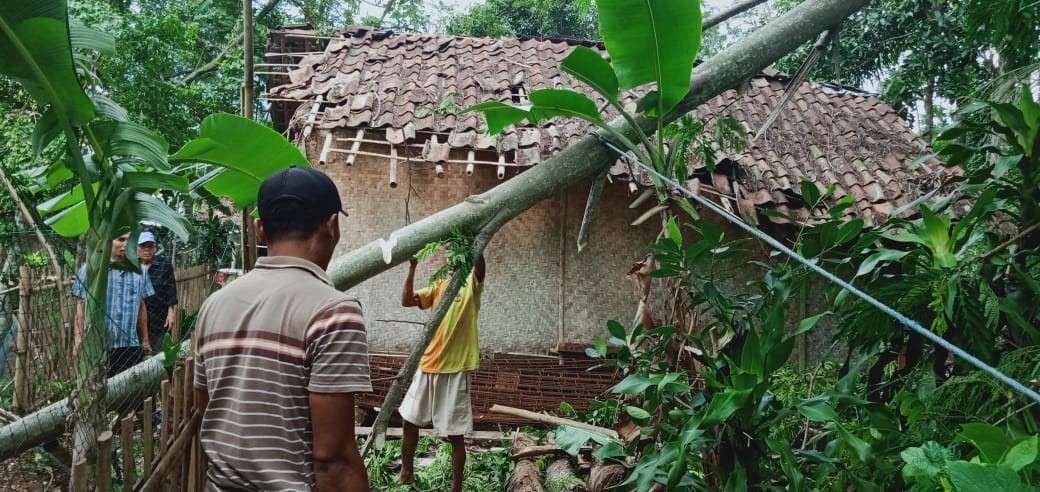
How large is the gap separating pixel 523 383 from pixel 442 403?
5.18 ft

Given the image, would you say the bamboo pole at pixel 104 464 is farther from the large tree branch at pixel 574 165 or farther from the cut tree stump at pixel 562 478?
the cut tree stump at pixel 562 478

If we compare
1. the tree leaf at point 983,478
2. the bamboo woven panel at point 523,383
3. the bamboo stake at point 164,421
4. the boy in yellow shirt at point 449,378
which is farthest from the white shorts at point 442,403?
the tree leaf at point 983,478

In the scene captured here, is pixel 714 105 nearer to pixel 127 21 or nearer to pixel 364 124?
pixel 364 124

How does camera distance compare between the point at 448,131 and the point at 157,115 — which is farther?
the point at 157,115

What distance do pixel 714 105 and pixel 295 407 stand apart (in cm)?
653

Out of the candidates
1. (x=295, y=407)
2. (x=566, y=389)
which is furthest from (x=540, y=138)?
(x=295, y=407)

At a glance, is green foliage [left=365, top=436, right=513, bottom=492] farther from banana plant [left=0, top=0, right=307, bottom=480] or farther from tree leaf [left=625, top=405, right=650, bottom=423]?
banana plant [left=0, top=0, right=307, bottom=480]

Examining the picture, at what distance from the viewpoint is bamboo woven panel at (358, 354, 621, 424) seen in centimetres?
588

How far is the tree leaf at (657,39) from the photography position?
2920 mm

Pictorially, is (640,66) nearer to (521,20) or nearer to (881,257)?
(881,257)

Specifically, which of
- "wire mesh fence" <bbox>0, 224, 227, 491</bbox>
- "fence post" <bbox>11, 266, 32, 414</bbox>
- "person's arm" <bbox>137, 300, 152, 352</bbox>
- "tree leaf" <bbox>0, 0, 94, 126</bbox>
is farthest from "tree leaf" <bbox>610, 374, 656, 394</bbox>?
"person's arm" <bbox>137, 300, 152, 352</bbox>

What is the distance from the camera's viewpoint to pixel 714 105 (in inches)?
289

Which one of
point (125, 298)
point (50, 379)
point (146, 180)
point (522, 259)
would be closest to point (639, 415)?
point (146, 180)

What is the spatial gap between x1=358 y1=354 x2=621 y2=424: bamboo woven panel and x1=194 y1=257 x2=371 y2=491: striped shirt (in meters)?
4.22
